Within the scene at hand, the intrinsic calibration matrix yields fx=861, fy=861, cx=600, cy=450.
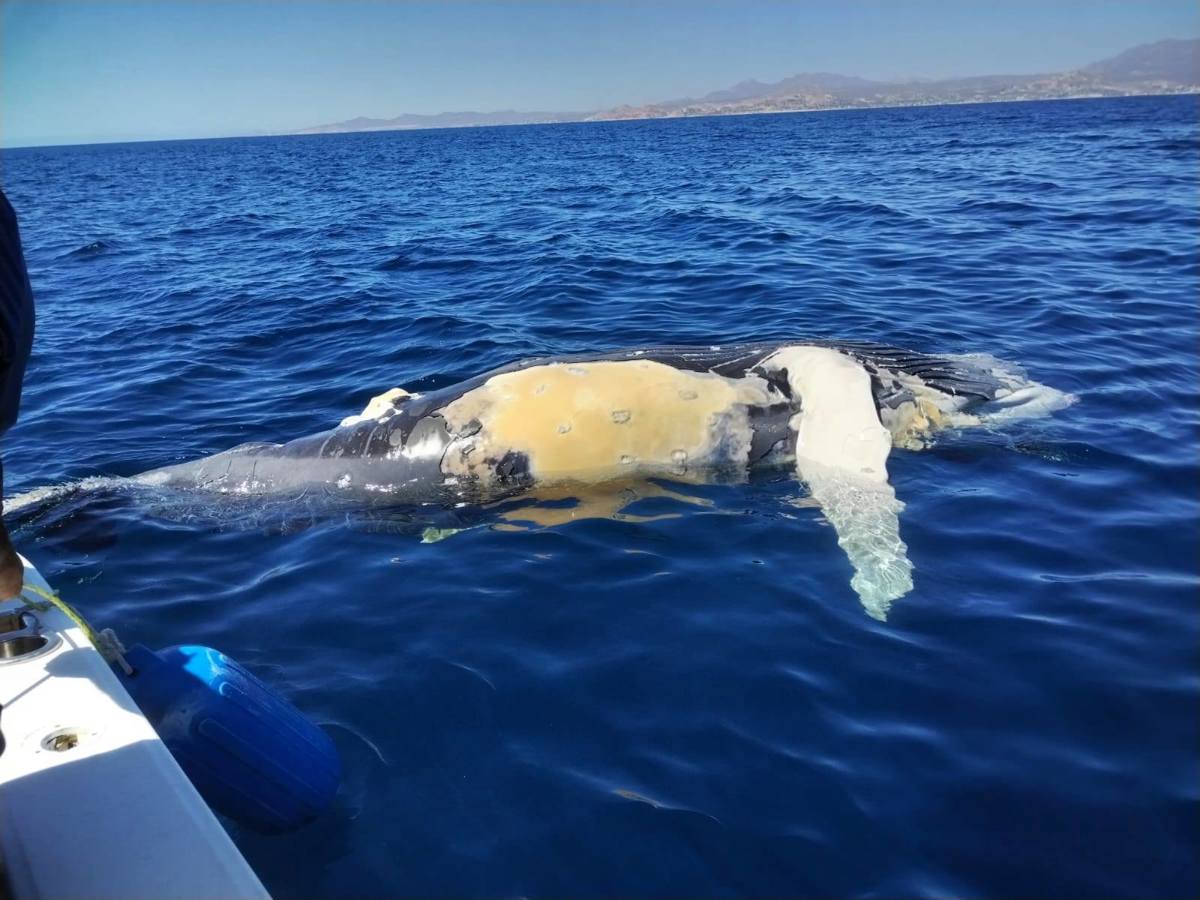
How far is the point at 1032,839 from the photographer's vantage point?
432cm

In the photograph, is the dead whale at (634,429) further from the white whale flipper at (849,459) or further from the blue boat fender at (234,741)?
the blue boat fender at (234,741)

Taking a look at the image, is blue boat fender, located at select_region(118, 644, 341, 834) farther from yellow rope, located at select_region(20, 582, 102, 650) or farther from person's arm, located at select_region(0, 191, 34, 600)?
person's arm, located at select_region(0, 191, 34, 600)

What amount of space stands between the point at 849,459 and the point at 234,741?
18.2 feet

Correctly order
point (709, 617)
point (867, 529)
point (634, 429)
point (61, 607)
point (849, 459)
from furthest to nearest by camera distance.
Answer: point (634, 429), point (849, 459), point (867, 529), point (709, 617), point (61, 607)

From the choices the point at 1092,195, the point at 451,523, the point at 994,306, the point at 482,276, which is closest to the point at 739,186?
the point at 1092,195

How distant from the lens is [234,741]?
4281mm

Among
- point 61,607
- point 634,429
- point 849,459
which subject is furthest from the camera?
point 634,429

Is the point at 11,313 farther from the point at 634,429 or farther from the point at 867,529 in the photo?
the point at 867,529

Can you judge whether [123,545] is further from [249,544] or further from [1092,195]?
[1092,195]

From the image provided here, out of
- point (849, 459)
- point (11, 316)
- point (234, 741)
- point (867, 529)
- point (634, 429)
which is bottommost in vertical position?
point (867, 529)

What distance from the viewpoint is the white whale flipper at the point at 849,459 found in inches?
263

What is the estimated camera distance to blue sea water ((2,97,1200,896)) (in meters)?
4.40

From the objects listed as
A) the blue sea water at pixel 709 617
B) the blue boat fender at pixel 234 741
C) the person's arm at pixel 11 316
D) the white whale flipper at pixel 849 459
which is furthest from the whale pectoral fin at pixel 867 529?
the person's arm at pixel 11 316

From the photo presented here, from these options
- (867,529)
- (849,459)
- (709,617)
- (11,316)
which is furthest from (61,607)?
(849,459)
